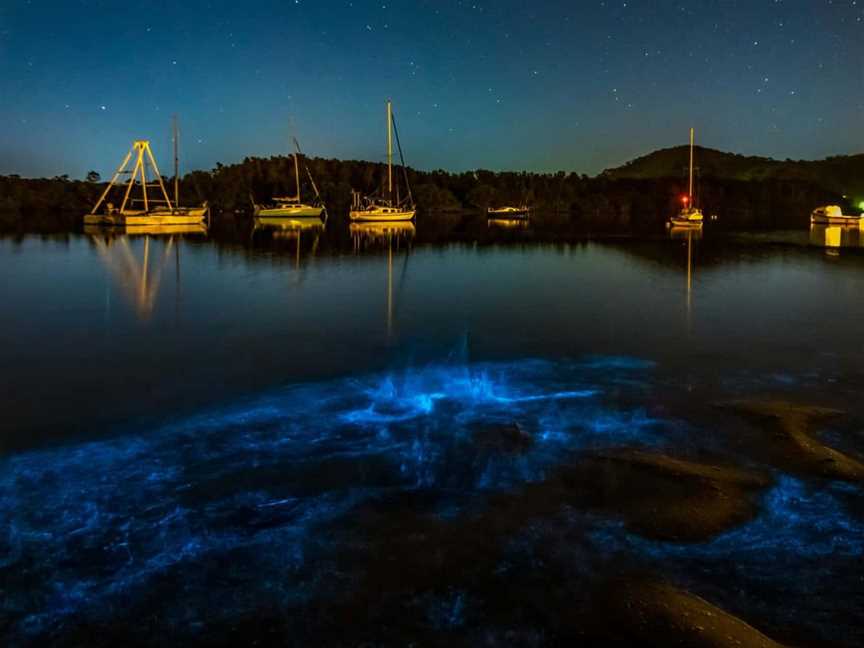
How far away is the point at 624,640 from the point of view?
5.89 metres

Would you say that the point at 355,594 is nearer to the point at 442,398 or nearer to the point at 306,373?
the point at 442,398

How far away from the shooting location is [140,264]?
129 ft

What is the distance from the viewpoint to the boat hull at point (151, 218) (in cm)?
8356

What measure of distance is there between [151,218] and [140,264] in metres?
49.6

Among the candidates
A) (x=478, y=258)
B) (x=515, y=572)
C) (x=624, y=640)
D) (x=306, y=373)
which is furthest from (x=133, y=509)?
(x=478, y=258)

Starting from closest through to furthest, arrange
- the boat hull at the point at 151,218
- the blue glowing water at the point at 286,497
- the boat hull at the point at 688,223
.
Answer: the blue glowing water at the point at 286,497
the boat hull at the point at 151,218
the boat hull at the point at 688,223

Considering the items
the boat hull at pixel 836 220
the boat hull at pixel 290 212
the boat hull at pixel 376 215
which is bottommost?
the boat hull at pixel 836 220

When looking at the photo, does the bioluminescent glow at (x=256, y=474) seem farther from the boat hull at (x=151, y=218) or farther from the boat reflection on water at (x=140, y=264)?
the boat hull at (x=151, y=218)

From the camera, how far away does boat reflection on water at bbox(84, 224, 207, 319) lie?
26.5 m

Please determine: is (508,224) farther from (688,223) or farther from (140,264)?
(140,264)

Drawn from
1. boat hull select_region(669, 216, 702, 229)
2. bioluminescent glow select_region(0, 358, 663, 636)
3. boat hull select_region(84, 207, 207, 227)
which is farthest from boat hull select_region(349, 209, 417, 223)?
bioluminescent glow select_region(0, 358, 663, 636)

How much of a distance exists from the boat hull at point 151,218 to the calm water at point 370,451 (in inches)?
2463

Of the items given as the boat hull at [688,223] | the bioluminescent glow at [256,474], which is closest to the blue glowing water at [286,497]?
the bioluminescent glow at [256,474]

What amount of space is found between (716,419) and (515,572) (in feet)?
19.8
